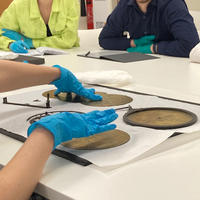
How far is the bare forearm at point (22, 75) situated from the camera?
1.02 m

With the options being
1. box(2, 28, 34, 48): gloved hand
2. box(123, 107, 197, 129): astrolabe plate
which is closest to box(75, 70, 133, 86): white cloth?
box(123, 107, 197, 129): astrolabe plate

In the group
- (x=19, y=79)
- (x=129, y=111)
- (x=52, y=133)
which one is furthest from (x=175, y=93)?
(x=52, y=133)

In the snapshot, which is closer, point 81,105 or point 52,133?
point 52,133

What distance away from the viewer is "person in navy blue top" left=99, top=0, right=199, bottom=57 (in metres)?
2.07

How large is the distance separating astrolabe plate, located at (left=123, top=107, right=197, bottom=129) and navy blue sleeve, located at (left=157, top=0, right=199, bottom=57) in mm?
1115

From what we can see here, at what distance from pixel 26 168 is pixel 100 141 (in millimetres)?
195

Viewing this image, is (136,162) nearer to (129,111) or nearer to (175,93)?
(129,111)

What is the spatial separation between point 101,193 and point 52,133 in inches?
6.1

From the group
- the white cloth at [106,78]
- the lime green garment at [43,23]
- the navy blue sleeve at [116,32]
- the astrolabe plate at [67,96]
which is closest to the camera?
the astrolabe plate at [67,96]

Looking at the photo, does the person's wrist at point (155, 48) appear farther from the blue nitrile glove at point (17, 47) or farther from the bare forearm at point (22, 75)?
the bare forearm at point (22, 75)

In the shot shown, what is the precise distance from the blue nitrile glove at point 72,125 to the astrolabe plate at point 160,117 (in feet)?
0.35

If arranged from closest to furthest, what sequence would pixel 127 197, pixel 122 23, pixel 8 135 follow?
1. pixel 127 197
2. pixel 8 135
3. pixel 122 23

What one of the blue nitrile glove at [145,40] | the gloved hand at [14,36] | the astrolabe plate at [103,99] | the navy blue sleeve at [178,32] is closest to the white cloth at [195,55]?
the navy blue sleeve at [178,32]

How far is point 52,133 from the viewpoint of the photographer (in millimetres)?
718
